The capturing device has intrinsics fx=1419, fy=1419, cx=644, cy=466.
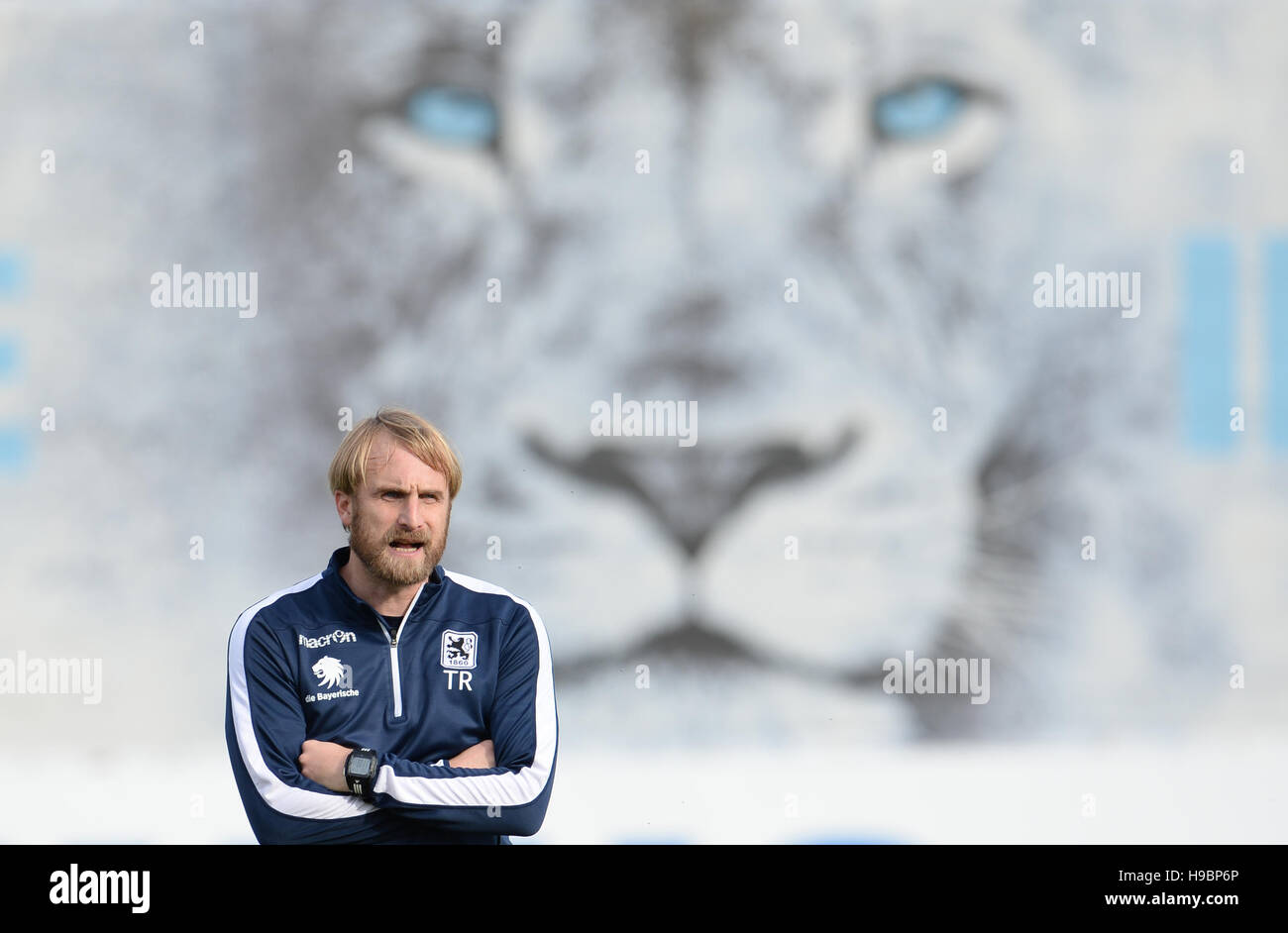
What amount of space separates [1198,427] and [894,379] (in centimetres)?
97

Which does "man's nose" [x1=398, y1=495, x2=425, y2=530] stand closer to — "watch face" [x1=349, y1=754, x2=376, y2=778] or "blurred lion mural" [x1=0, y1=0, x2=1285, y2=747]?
"watch face" [x1=349, y1=754, x2=376, y2=778]

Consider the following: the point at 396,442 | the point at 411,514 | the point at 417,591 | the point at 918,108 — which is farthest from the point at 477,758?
the point at 918,108

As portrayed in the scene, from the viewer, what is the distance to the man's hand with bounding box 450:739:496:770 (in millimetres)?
2178

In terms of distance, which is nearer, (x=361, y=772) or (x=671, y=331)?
(x=361, y=772)

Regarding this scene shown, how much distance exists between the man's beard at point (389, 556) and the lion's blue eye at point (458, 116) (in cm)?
245

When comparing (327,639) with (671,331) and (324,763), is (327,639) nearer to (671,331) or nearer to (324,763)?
(324,763)

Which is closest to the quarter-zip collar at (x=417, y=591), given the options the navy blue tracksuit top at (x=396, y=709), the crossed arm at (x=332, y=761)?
the navy blue tracksuit top at (x=396, y=709)

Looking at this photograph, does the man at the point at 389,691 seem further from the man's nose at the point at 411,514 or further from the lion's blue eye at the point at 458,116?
the lion's blue eye at the point at 458,116

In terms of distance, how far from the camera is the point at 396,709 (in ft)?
7.19

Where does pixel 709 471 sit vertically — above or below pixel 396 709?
above

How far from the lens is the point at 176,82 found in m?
4.43
